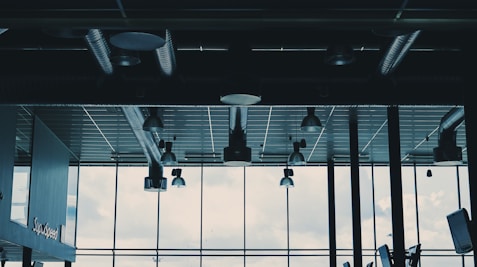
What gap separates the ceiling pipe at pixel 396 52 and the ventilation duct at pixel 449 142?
235 centimetres

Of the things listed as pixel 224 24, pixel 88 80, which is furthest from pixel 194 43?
pixel 224 24

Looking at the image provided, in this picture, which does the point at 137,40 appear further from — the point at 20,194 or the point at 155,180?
the point at 155,180

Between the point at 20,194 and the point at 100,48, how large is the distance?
6.13m

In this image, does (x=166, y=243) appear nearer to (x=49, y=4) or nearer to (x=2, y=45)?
(x=2, y=45)

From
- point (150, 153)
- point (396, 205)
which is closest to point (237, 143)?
point (396, 205)

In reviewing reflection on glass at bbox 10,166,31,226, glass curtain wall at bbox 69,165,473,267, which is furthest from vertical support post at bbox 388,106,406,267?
glass curtain wall at bbox 69,165,473,267

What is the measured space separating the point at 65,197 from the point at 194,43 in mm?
9372

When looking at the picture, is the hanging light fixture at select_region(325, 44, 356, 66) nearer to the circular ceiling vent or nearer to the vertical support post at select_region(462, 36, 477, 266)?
the vertical support post at select_region(462, 36, 477, 266)

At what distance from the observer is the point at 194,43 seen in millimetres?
8898

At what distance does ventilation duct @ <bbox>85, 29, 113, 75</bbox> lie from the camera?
7386mm

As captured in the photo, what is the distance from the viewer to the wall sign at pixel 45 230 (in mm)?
A: 14077

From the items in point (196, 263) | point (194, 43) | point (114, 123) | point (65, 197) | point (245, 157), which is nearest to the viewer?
point (194, 43)

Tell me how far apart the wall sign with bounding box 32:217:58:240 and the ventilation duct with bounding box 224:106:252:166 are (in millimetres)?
4986

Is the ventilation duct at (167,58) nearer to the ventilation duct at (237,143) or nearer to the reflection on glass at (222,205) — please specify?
the ventilation duct at (237,143)
